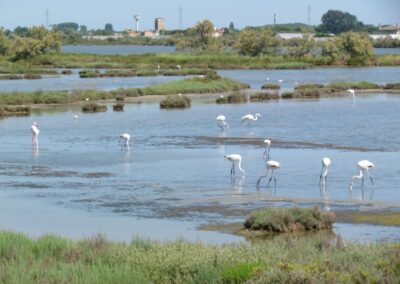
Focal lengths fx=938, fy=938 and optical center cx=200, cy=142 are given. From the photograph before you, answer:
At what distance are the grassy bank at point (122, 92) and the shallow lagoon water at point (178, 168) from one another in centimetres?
734

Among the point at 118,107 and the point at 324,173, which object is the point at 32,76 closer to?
the point at 118,107

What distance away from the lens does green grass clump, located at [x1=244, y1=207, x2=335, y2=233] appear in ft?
53.7

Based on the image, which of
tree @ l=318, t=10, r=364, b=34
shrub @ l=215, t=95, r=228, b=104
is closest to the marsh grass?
shrub @ l=215, t=95, r=228, b=104

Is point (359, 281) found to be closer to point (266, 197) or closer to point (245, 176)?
point (266, 197)

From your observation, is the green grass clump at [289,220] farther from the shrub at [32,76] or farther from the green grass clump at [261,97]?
the shrub at [32,76]

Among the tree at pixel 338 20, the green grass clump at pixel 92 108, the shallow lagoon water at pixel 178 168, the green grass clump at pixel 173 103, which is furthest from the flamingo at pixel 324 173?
the tree at pixel 338 20

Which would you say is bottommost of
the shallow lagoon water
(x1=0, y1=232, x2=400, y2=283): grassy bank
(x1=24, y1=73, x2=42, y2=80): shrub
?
the shallow lagoon water

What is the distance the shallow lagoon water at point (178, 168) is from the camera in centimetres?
1856

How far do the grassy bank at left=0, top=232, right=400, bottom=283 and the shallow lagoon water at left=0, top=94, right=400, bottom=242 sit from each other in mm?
3929

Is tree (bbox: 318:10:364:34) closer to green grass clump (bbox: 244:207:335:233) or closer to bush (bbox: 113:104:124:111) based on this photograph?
bush (bbox: 113:104:124:111)

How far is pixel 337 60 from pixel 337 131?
6818 centimetres

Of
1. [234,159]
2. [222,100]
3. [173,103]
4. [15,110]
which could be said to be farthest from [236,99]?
[234,159]

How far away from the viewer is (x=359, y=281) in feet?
30.7

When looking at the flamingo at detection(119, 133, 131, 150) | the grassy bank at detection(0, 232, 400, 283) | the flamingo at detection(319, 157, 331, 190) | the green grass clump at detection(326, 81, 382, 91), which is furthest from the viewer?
the green grass clump at detection(326, 81, 382, 91)
